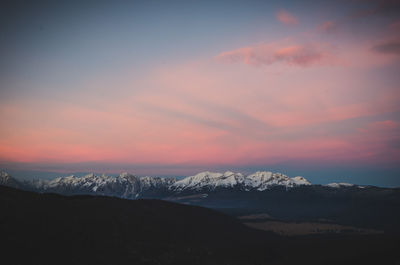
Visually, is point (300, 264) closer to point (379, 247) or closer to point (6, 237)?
point (379, 247)

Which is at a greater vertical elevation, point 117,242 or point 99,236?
point 99,236

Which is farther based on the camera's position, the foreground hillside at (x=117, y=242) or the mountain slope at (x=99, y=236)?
the foreground hillside at (x=117, y=242)

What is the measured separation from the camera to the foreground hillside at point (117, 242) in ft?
245

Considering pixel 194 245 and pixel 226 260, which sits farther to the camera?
pixel 194 245

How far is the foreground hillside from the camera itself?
74.8 meters

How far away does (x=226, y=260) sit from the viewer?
3388 inches

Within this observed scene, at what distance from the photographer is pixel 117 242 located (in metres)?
87.8

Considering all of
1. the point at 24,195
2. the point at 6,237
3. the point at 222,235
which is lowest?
the point at 222,235

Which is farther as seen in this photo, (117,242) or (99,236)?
(99,236)

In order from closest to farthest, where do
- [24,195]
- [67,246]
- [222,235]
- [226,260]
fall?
[67,246] < [226,260] < [24,195] < [222,235]

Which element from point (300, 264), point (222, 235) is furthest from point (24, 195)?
point (300, 264)

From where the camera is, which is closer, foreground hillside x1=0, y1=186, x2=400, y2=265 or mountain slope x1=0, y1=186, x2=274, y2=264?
mountain slope x1=0, y1=186, x2=274, y2=264

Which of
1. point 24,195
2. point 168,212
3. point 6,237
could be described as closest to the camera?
point 6,237

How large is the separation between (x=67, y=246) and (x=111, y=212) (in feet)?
109
